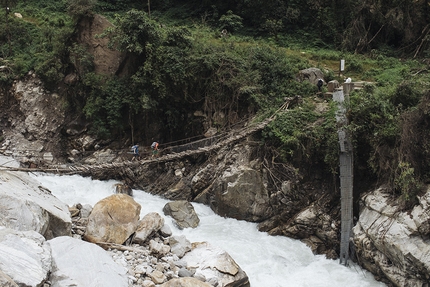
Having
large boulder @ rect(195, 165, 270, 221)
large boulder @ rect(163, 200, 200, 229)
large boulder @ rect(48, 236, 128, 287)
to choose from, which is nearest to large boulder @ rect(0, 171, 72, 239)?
large boulder @ rect(48, 236, 128, 287)

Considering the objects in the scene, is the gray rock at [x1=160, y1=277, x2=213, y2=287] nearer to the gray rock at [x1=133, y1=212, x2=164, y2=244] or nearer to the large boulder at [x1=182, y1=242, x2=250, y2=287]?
the large boulder at [x1=182, y1=242, x2=250, y2=287]

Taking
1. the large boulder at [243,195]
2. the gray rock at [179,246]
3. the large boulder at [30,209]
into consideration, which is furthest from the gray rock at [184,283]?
the large boulder at [243,195]

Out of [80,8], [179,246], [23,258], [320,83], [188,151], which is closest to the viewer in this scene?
[23,258]

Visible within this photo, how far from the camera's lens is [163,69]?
43.1 feet

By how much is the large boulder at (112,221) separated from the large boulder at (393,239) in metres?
5.23

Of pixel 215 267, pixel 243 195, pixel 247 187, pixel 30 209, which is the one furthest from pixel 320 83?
pixel 30 209

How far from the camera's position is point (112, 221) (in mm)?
8133

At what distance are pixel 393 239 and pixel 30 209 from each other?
7031 mm

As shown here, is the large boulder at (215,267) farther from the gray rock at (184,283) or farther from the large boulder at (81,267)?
the large boulder at (81,267)

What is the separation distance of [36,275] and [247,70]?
407 inches

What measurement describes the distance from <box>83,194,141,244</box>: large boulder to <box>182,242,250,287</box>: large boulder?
144 centimetres

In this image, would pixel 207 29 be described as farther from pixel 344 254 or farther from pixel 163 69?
pixel 344 254

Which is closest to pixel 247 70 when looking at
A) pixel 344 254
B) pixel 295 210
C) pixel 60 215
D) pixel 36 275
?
pixel 295 210

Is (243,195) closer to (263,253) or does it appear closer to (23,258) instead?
(263,253)
